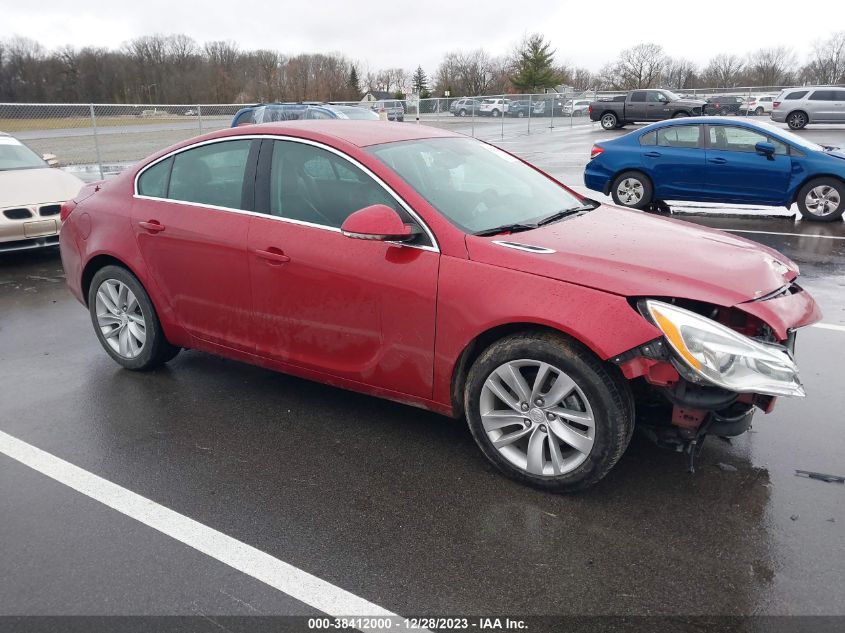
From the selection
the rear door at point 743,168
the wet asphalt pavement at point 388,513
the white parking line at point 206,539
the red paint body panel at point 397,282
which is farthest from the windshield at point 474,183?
the rear door at point 743,168

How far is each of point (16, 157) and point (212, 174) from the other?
6.92 meters

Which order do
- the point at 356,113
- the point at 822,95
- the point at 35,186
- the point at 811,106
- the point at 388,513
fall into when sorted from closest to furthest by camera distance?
the point at 388,513 → the point at 35,186 → the point at 356,113 → the point at 822,95 → the point at 811,106

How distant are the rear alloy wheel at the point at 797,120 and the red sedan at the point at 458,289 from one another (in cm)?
2862

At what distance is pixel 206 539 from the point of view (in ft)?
9.80

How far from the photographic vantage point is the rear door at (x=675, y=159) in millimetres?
10836

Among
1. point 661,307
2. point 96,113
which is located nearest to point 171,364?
point 661,307

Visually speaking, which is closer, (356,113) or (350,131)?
(350,131)

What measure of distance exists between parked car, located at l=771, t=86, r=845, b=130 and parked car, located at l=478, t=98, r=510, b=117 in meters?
13.1

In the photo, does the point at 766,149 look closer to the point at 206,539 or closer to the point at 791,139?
the point at 791,139

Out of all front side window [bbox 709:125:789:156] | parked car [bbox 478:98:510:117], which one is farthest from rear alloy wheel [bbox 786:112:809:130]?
front side window [bbox 709:125:789:156]

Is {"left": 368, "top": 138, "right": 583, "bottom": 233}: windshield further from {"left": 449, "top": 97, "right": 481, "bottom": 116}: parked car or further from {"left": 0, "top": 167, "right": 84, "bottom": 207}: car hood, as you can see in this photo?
{"left": 449, "top": 97, "right": 481, "bottom": 116}: parked car

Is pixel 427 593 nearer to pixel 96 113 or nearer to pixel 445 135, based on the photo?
pixel 445 135

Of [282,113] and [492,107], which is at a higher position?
[282,113]

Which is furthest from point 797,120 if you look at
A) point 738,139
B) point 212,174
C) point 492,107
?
point 212,174
